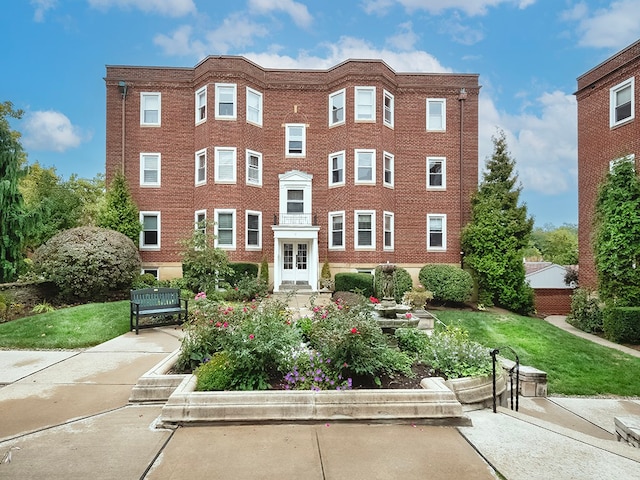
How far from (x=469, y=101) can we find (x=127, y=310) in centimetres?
1915

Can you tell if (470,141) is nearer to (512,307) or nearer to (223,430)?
(512,307)

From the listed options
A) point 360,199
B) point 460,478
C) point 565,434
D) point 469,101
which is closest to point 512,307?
point 360,199

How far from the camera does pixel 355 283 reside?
15.6 m

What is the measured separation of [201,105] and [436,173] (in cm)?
1306

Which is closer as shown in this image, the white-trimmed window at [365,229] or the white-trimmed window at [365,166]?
the white-trimmed window at [365,229]

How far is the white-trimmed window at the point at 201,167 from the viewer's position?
58.9ft

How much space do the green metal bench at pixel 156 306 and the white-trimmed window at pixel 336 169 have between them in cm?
1092

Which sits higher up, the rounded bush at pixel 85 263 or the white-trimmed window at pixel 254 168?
the white-trimmed window at pixel 254 168

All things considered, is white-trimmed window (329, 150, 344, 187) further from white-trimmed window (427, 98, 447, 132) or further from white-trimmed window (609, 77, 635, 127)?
white-trimmed window (609, 77, 635, 127)

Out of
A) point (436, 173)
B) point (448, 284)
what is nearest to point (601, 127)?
point (436, 173)

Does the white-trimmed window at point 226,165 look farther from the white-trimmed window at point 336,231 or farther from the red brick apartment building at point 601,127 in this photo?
the red brick apartment building at point 601,127

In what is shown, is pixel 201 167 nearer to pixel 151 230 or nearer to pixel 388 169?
pixel 151 230

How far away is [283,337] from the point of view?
479 cm

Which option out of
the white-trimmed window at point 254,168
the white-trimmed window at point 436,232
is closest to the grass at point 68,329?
the white-trimmed window at point 254,168
